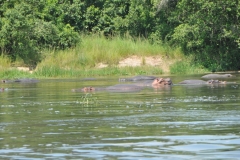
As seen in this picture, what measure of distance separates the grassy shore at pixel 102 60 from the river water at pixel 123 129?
16.8 meters

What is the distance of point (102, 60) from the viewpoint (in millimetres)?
33781

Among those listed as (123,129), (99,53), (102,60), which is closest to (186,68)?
(102,60)

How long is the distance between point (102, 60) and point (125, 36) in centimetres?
345

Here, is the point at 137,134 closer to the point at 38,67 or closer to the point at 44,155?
the point at 44,155

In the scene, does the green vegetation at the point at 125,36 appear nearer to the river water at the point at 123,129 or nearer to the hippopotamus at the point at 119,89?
the hippopotamus at the point at 119,89

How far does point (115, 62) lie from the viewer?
33.6 metres

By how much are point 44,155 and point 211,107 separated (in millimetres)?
5790

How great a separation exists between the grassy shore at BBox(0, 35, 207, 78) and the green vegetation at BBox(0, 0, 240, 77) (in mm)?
49

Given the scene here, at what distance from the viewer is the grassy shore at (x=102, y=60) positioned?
102ft

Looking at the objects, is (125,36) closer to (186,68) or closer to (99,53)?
(99,53)

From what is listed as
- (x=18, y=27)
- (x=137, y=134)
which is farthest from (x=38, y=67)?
(x=137, y=134)

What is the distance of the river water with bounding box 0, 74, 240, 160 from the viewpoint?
6.81 metres

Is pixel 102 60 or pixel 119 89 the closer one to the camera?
pixel 119 89

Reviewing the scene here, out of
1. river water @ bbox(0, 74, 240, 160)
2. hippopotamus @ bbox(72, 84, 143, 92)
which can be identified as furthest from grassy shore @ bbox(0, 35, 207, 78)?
river water @ bbox(0, 74, 240, 160)
